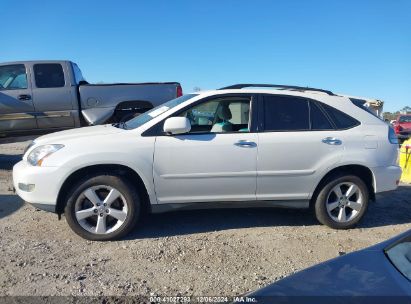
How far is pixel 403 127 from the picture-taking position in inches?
811

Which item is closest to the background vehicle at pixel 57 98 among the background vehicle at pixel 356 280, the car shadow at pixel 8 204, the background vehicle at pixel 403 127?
the car shadow at pixel 8 204

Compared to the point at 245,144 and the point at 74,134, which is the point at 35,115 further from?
the point at 245,144

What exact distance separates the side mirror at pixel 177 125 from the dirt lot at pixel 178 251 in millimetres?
1238

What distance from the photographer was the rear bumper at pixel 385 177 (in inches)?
193

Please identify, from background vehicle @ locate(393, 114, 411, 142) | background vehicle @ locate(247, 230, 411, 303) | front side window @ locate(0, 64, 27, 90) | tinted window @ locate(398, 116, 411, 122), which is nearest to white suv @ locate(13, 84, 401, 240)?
background vehicle @ locate(247, 230, 411, 303)

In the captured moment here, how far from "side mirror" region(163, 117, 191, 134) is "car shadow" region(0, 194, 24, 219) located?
2669 millimetres

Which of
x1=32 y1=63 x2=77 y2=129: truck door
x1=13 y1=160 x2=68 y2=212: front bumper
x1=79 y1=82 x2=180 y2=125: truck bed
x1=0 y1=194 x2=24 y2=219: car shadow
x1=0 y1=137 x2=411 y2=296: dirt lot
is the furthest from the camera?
x1=79 y1=82 x2=180 y2=125: truck bed

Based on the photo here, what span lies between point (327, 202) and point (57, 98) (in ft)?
18.9

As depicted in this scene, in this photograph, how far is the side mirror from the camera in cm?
435

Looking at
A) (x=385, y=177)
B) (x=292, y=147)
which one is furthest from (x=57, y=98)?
(x=385, y=177)

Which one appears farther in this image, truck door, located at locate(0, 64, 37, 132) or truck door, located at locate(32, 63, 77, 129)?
truck door, located at locate(32, 63, 77, 129)

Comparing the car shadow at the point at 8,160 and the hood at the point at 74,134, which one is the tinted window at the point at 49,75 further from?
the hood at the point at 74,134

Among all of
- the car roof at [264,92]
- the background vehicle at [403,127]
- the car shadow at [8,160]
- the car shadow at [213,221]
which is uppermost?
the car roof at [264,92]

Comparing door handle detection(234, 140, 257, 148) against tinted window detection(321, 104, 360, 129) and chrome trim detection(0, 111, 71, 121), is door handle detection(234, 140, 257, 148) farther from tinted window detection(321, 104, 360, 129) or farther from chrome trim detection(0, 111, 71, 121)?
chrome trim detection(0, 111, 71, 121)
